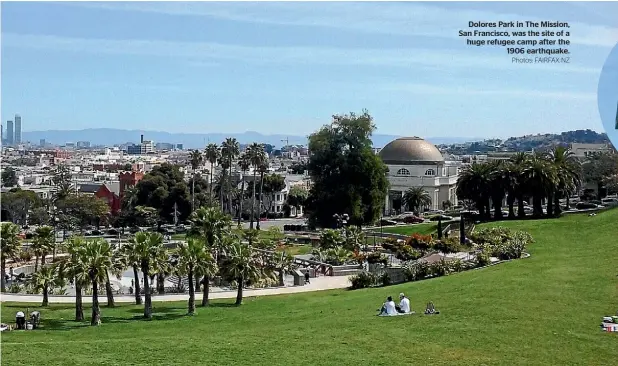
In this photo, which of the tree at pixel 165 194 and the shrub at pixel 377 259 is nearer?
the shrub at pixel 377 259

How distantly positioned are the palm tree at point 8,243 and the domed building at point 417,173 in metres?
58.8

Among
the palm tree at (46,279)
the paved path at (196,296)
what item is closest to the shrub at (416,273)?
the paved path at (196,296)

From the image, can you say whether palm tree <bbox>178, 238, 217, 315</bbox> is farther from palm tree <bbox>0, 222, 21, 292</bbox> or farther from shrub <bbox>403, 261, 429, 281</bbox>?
palm tree <bbox>0, 222, 21, 292</bbox>

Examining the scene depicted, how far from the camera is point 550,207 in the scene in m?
62.9

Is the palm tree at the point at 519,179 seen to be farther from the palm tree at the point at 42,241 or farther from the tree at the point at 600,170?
the palm tree at the point at 42,241

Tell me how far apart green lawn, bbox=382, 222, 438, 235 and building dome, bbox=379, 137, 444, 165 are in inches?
1208

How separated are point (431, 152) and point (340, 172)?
121 ft

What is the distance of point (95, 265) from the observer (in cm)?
2873

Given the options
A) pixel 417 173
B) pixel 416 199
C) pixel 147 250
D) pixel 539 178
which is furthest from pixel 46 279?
pixel 417 173

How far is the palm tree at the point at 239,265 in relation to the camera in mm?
33125

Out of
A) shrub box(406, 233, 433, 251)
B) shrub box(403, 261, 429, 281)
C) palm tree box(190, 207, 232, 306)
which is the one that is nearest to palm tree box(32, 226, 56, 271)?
palm tree box(190, 207, 232, 306)

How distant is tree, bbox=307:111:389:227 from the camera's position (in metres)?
64.4

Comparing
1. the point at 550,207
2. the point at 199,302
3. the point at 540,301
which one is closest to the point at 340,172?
the point at 550,207

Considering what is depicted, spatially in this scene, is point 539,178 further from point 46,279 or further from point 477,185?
point 46,279
